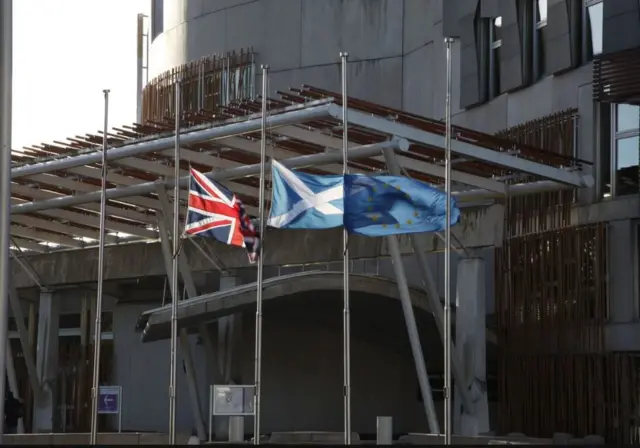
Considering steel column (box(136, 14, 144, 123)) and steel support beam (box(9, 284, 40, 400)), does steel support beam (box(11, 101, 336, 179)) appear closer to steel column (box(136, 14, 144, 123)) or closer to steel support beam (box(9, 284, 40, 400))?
steel support beam (box(9, 284, 40, 400))

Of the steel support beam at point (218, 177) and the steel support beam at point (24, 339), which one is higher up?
the steel support beam at point (218, 177)

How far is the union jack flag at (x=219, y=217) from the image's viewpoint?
94.9 ft

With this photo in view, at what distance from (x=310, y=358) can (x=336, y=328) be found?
1473mm

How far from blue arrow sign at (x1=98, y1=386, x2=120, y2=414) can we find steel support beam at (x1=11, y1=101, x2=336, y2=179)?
6.24m

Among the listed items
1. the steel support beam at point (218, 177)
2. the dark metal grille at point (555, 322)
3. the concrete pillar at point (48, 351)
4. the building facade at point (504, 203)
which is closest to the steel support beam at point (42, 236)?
the concrete pillar at point (48, 351)

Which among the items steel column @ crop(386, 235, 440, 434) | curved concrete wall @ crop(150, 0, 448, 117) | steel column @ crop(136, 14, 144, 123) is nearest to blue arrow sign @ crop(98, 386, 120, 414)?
steel column @ crop(386, 235, 440, 434)

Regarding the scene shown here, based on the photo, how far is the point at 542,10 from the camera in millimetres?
37250

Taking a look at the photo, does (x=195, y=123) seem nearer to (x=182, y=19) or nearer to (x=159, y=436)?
(x=159, y=436)

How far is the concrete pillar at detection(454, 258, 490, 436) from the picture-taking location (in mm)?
34688

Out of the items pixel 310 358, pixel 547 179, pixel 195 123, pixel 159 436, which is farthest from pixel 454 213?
pixel 310 358

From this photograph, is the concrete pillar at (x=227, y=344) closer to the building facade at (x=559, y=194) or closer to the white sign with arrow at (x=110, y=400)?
the white sign with arrow at (x=110, y=400)

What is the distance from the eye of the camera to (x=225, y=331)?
41906mm

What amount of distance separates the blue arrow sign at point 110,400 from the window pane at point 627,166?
1423 centimetres

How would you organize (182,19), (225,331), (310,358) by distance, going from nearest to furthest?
(225,331)
(310,358)
(182,19)
